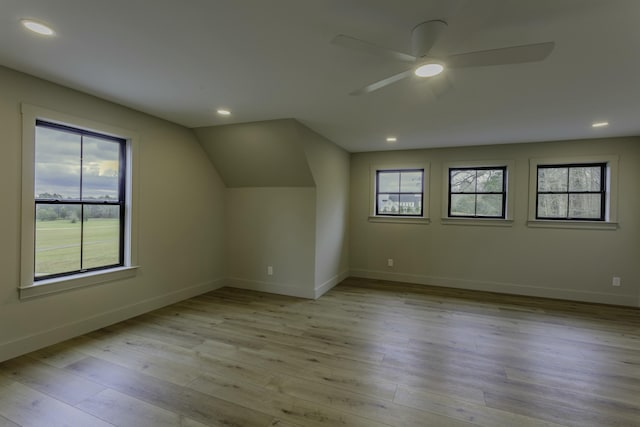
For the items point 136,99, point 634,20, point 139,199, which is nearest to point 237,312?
point 139,199

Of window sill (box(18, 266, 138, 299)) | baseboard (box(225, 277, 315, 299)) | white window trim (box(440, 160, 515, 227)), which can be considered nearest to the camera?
window sill (box(18, 266, 138, 299))

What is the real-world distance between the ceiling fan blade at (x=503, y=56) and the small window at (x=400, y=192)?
3736mm

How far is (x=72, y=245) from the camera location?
3.06 metres

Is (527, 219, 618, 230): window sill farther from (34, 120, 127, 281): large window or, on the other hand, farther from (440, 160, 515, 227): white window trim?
(34, 120, 127, 281): large window

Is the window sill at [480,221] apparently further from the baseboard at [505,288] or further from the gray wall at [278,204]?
the gray wall at [278,204]

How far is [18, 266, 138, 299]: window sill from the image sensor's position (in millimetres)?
2680

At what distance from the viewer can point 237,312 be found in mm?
3795

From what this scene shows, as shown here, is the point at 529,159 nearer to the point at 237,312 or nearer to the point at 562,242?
the point at 562,242

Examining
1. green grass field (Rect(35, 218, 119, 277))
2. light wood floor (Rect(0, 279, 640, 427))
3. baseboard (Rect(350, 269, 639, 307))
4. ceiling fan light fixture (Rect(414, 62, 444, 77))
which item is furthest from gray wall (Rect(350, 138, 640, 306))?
green grass field (Rect(35, 218, 119, 277))

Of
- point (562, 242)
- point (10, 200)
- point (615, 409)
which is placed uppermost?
point (10, 200)

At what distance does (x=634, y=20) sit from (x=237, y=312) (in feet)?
13.7

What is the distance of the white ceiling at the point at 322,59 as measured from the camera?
1669 millimetres

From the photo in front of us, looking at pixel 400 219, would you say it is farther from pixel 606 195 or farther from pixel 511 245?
pixel 606 195

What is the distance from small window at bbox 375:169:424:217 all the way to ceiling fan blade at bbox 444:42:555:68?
3.74 m
